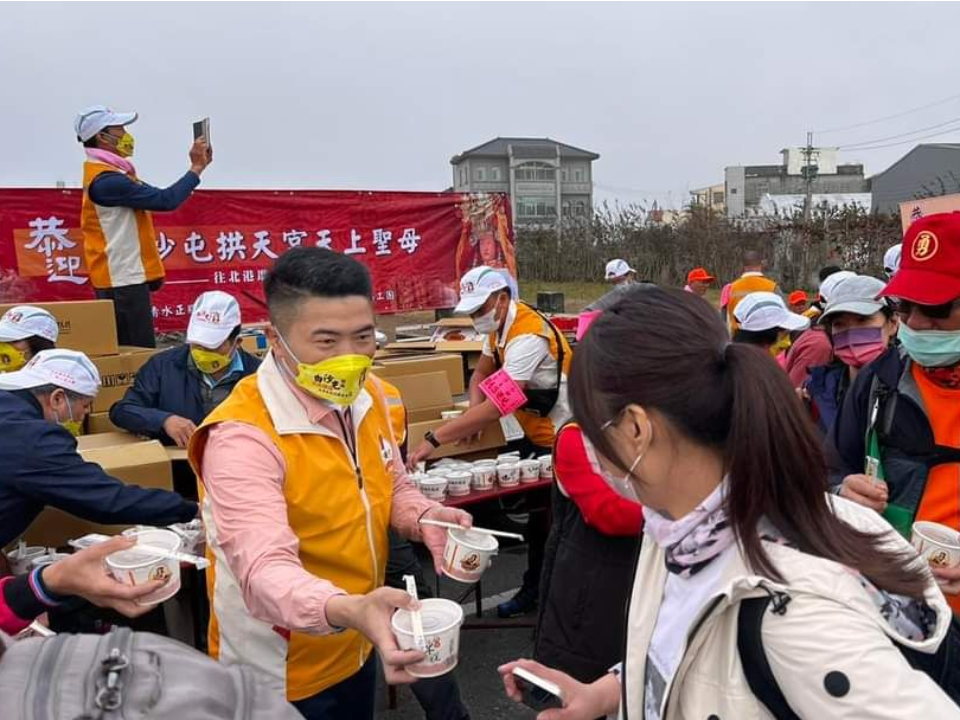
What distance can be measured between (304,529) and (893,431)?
1.74 metres

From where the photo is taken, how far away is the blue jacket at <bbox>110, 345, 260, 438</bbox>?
12.8 ft

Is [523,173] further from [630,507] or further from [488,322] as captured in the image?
A: [630,507]

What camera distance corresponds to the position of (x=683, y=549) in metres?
1.19

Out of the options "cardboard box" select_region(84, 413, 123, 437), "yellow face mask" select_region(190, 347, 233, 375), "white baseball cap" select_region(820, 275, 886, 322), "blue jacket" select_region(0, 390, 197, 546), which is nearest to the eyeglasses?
"white baseball cap" select_region(820, 275, 886, 322)

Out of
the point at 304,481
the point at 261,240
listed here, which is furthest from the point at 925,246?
the point at 261,240

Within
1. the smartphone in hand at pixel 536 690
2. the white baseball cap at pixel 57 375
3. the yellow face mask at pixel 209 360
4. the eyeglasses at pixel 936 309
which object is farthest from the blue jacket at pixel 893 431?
the yellow face mask at pixel 209 360

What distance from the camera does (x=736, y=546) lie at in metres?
1.12

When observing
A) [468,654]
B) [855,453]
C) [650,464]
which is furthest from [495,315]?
[650,464]

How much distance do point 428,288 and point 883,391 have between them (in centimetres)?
711

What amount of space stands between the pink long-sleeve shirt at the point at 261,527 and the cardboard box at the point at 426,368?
8.96 feet

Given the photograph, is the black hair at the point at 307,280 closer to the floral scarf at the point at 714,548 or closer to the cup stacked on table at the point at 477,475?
the floral scarf at the point at 714,548

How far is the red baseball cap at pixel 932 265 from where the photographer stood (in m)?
2.12

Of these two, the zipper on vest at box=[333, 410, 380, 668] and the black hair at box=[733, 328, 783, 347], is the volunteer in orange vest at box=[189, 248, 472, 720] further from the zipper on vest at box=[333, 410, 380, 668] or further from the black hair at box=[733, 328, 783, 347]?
the black hair at box=[733, 328, 783, 347]

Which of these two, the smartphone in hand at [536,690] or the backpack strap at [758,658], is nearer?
the backpack strap at [758,658]
